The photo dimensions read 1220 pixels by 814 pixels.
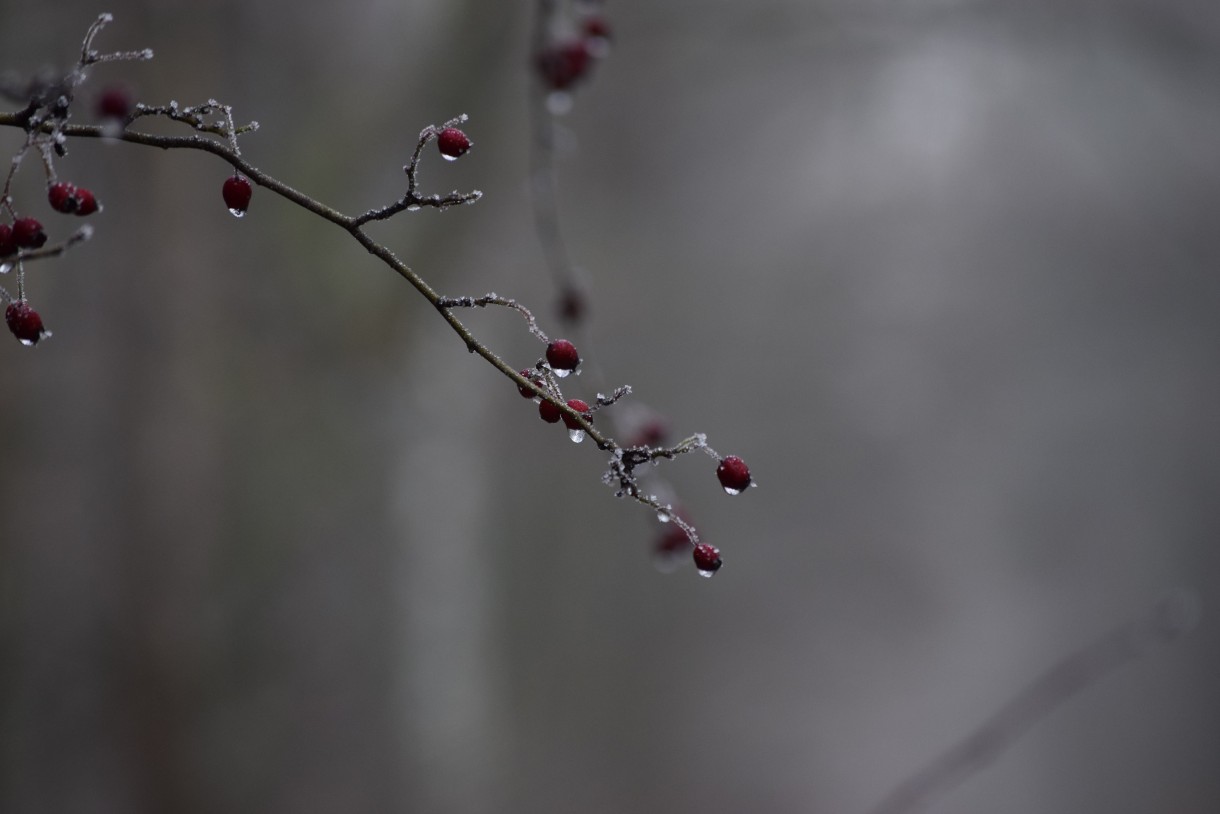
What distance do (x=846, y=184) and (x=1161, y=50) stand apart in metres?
4.83

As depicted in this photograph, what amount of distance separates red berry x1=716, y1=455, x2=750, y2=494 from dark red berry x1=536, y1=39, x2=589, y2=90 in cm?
50

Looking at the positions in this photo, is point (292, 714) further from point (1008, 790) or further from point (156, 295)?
point (1008, 790)

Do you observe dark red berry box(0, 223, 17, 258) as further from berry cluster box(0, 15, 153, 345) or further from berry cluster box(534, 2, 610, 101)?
berry cluster box(534, 2, 610, 101)

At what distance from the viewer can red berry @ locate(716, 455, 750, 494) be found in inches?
26.3

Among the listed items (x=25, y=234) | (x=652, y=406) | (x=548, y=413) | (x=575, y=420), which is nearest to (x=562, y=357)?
(x=548, y=413)

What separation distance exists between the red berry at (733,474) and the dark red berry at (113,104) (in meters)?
0.45

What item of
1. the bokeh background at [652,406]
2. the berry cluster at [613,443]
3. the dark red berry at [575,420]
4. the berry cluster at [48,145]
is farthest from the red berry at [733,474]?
the bokeh background at [652,406]

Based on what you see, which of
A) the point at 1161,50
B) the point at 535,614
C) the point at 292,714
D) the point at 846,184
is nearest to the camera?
the point at 1161,50

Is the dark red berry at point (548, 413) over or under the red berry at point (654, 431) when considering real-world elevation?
under

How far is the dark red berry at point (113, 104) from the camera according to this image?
1.71 feet

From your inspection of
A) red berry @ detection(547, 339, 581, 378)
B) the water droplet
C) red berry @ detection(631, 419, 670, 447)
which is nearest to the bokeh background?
the water droplet

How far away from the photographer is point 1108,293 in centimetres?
752

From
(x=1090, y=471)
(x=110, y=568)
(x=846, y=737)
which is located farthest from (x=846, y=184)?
(x=110, y=568)

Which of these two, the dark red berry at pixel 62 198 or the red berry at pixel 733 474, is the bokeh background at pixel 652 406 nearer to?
the dark red berry at pixel 62 198
